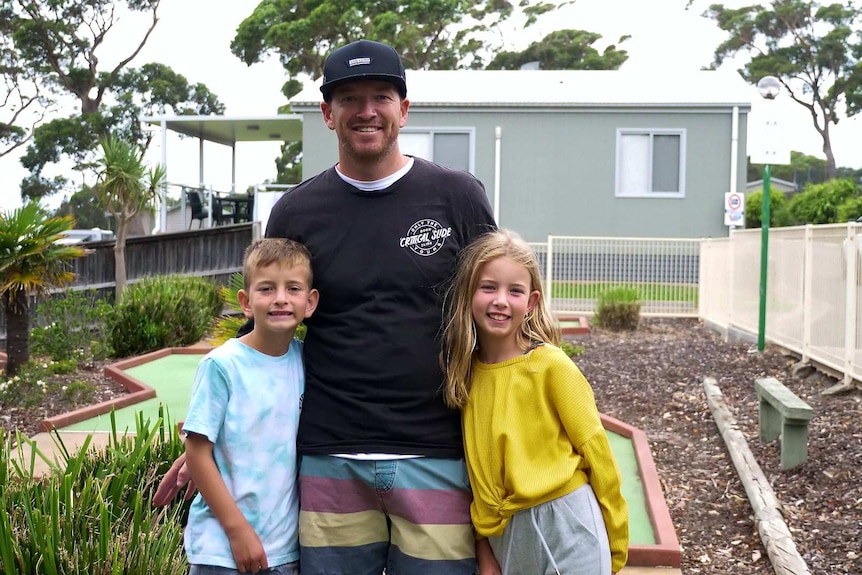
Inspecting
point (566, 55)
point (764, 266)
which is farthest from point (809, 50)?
point (764, 266)

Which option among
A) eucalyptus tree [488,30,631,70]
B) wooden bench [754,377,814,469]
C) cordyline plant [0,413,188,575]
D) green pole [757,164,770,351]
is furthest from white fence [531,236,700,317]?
eucalyptus tree [488,30,631,70]

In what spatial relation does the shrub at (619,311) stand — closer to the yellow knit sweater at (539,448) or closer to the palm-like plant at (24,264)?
the palm-like plant at (24,264)

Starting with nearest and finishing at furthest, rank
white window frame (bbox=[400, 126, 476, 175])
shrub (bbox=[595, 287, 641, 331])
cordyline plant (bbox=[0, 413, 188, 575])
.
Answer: cordyline plant (bbox=[0, 413, 188, 575]) → shrub (bbox=[595, 287, 641, 331]) → white window frame (bbox=[400, 126, 476, 175])

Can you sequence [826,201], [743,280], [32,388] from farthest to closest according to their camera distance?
1. [826,201]
2. [743,280]
3. [32,388]

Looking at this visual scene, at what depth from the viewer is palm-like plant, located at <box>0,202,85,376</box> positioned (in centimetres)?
911

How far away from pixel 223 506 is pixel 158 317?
9491 mm

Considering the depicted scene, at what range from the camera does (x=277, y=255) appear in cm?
282

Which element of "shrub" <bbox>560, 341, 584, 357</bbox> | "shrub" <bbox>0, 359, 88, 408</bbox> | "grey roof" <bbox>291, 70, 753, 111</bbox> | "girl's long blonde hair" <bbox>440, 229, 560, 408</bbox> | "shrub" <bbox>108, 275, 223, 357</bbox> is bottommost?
"shrub" <bbox>0, 359, 88, 408</bbox>

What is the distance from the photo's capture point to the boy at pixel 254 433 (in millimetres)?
2691

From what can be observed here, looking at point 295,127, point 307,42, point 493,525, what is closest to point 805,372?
point 493,525

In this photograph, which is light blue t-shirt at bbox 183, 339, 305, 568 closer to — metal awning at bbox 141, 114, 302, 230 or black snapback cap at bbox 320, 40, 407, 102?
black snapback cap at bbox 320, 40, 407, 102

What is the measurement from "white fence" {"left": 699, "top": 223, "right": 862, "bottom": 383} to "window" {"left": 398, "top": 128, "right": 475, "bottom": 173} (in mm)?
6981

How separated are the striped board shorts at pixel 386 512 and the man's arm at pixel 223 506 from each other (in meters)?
0.17

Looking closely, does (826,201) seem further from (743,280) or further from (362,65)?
(362,65)
